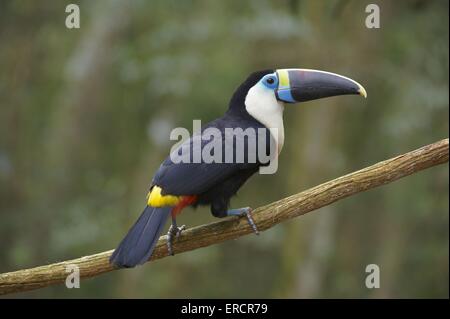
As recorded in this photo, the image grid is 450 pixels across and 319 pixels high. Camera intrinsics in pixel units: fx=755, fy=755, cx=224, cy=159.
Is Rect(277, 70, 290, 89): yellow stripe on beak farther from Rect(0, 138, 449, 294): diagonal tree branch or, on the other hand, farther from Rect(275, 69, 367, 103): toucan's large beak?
Rect(0, 138, 449, 294): diagonal tree branch

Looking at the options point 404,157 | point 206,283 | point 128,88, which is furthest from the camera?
point 206,283

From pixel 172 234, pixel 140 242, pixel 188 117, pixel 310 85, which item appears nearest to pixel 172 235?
pixel 172 234

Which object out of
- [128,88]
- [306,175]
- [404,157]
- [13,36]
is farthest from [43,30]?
[404,157]

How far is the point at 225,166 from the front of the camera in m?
4.27

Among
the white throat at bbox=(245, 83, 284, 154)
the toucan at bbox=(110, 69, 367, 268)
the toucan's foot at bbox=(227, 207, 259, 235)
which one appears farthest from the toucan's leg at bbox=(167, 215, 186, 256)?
the white throat at bbox=(245, 83, 284, 154)

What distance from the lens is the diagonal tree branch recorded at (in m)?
3.92

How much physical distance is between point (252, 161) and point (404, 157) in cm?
89

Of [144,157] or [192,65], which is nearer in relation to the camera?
[192,65]

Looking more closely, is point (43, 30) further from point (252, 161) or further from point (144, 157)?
point (252, 161)

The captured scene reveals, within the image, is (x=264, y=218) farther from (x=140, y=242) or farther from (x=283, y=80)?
(x=283, y=80)

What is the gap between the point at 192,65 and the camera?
7680 millimetres

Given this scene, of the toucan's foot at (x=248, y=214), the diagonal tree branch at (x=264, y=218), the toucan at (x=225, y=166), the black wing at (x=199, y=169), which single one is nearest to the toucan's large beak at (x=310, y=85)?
the toucan at (x=225, y=166)

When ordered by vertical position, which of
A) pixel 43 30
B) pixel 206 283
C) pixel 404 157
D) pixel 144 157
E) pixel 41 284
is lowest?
pixel 41 284

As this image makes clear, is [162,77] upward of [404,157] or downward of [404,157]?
upward
